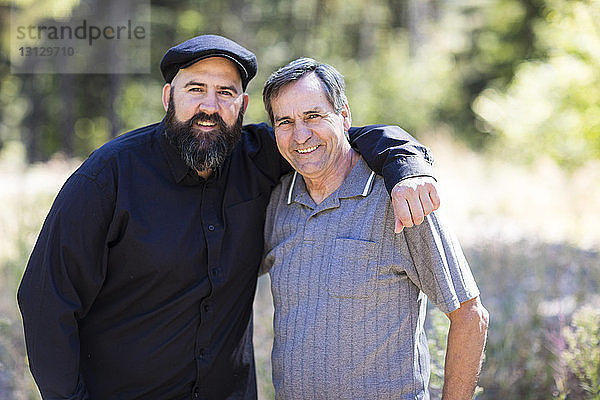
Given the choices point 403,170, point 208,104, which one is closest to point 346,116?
point 403,170

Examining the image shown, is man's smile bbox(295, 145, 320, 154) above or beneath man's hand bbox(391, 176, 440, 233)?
above

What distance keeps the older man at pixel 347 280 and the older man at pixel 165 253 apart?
17cm

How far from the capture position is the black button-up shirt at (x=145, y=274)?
2.37m

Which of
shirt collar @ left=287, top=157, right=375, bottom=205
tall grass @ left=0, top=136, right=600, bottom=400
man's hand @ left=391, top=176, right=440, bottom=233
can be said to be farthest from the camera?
tall grass @ left=0, top=136, right=600, bottom=400

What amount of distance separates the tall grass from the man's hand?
97 cm

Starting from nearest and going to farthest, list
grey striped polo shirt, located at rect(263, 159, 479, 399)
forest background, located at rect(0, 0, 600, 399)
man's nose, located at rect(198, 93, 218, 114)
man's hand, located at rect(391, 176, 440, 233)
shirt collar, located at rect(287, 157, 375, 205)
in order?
1. man's hand, located at rect(391, 176, 440, 233)
2. grey striped polo shirt, located at rect(263, 159, 479, 399)
3. shirt collar, located at rect(287, 157, 375, 205)
4. man's nose, located at rect(198, 93, 218, 114)
5. forest background, located at rect(0, 0, 600, 399)

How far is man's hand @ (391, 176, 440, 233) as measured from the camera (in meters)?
2.25

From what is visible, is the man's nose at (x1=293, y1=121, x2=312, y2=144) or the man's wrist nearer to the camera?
the man's wrist

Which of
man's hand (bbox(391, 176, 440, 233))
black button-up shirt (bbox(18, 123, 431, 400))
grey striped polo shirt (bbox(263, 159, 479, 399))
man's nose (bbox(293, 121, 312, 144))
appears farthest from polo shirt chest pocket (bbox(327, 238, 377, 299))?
man's nose (bbox(293, 121, 312, 144))

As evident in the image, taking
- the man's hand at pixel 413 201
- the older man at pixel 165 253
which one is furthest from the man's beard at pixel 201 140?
the man's hand at pixel 413 201

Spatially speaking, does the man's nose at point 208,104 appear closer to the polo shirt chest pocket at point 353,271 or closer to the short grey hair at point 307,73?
the short grey hair at point 307,73

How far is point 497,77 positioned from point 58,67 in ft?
61.0

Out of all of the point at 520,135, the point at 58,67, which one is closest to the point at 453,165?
the point at 520,135

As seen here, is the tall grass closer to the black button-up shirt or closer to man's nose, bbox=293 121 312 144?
the black button-up shirt
